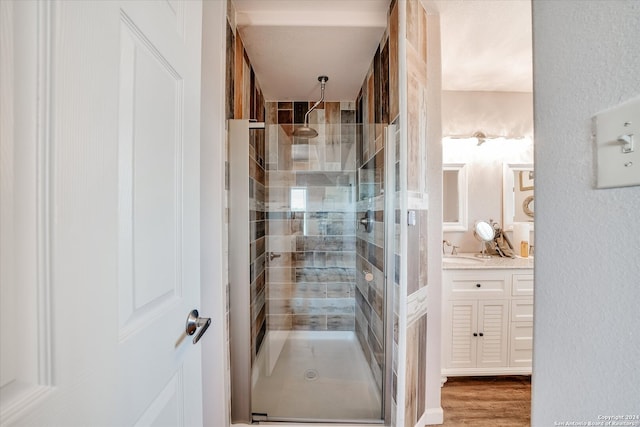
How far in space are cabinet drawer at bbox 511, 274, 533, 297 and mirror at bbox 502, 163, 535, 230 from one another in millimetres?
575

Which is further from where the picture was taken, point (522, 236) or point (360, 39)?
point (522, 236)

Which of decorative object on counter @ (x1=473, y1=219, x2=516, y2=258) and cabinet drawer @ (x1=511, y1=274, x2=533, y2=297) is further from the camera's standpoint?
decorative object on counter @ (x1=473, y1=219, x2=516, y2=258)

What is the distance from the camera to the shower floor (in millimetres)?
1547

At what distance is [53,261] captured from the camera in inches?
13.5

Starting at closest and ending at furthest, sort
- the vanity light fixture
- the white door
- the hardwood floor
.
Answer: the white door
the hardwood floor
the vanity light fixture

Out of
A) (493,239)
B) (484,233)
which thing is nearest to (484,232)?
(484,233)

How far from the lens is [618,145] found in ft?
1.21

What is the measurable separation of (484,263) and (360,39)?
1.93m

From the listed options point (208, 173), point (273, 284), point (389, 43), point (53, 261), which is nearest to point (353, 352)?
point (273, 284)

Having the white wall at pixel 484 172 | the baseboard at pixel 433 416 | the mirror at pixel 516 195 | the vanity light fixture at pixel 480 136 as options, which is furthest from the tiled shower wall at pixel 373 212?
the mirror at pixel 516 195

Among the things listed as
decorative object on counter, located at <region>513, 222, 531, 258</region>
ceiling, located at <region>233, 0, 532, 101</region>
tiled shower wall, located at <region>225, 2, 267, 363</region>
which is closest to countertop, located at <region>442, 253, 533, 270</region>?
decorative object on counter, located at <region>513, 222, 531, 258</region>

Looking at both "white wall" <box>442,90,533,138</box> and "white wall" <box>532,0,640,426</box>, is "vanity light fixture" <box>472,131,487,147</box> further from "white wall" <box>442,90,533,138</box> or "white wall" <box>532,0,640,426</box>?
"white wall" <box>532,0,640,426</box>

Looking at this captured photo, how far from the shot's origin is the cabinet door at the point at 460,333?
1903 millimetres

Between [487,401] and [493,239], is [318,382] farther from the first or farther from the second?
[493,239]
